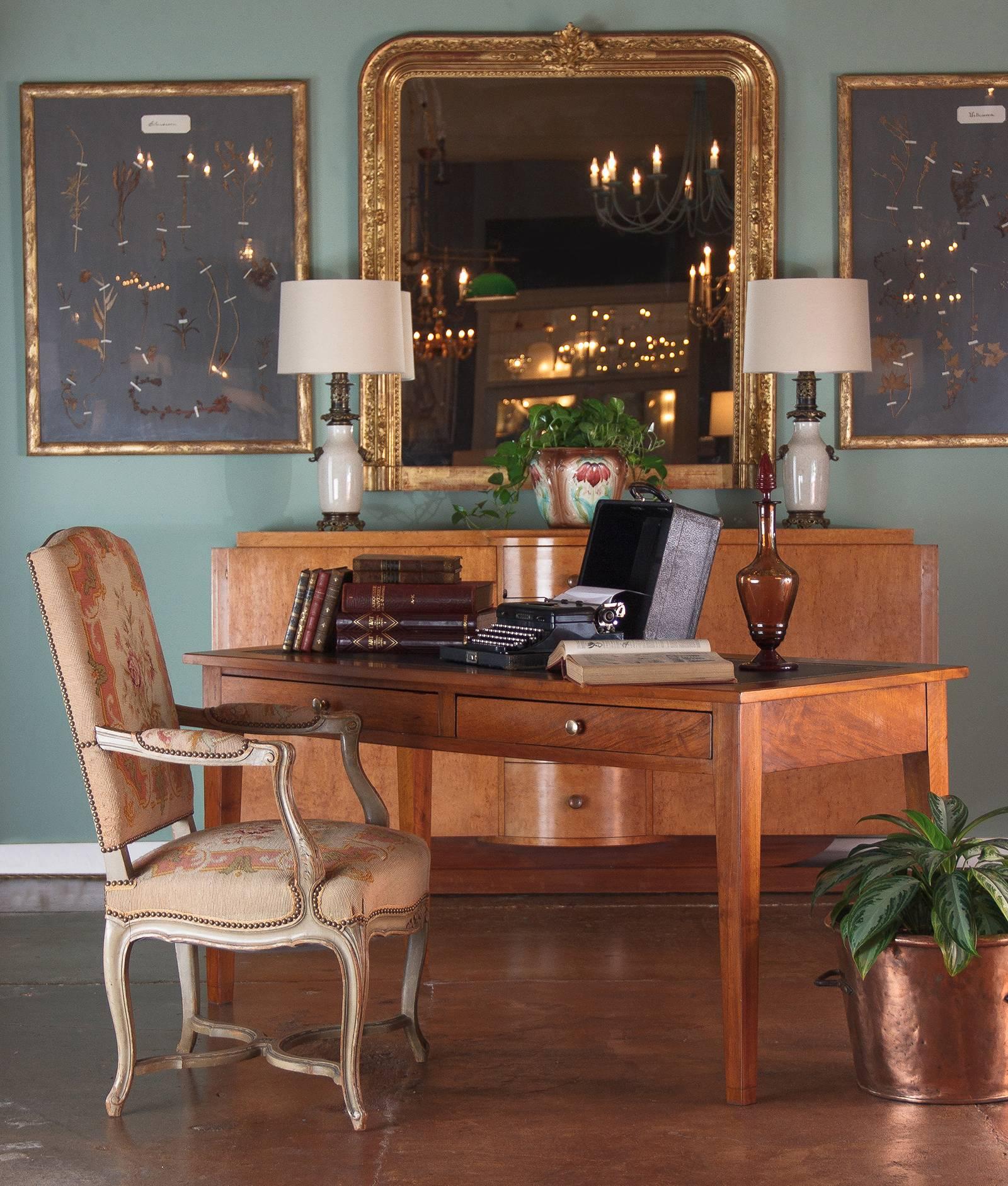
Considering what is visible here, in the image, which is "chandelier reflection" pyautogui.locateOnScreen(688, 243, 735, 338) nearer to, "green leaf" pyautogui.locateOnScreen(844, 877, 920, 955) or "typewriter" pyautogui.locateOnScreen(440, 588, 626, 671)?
"typewriter" pyautogui.locateOnScreen(440, 588, 626, 671)

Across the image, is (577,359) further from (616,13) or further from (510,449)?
(616,13)

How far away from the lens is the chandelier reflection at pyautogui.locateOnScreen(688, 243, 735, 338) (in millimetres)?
4582

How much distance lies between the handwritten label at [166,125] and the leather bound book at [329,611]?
220 centimetres

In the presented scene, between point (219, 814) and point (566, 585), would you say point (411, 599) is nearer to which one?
point (219, 814)

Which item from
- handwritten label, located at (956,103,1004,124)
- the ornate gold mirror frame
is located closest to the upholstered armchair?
the ornate gold mirror frame

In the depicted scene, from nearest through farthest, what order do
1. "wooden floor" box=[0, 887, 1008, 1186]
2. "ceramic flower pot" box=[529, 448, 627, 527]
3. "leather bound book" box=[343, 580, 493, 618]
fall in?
"wooden floor" box=[0, 887, 1008, 1186], "leather bound book" box=[343, 580, 493, 618], "ceramic flower pot" box=[529, 448, 627, 527]

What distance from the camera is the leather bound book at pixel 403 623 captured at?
9.95 feet

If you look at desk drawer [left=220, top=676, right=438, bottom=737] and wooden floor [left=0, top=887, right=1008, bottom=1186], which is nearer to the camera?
wooden floor [left=0, top=887, right=1008, bottom=1186]

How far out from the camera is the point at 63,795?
4715 millimetres

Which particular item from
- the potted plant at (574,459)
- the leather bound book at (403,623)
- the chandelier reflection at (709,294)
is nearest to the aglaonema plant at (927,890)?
the leather bound book at (403,623)

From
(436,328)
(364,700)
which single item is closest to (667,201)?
(436,328)

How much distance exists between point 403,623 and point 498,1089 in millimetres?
1004

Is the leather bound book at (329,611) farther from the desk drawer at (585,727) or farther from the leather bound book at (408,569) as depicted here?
the desk drawer at (585,727)

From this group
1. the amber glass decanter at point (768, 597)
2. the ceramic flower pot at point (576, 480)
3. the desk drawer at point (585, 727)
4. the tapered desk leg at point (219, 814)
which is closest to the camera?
the desk drawer at point (585, 727)
